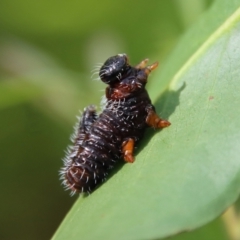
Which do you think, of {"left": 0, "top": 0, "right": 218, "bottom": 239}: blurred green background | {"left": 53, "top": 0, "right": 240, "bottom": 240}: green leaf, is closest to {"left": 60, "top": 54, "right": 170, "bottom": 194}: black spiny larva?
{"left": 53, "top": 0, "right": 240, "bottom": 240}: green leaf

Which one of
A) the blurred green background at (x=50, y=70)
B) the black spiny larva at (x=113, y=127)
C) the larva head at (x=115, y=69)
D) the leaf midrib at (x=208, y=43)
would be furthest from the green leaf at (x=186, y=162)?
the blurred green background at (x=50, y=70)

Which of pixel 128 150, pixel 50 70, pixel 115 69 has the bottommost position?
pixel 50 70

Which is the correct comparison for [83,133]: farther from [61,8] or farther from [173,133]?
[61,8]

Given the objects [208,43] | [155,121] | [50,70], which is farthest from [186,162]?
[50,70]

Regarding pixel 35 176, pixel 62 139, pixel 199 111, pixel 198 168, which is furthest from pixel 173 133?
pixel 35 176

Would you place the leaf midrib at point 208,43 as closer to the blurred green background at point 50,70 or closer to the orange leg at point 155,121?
the orange leg at point 155,121

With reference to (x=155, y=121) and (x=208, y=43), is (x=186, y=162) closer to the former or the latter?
(x=155, y=121)

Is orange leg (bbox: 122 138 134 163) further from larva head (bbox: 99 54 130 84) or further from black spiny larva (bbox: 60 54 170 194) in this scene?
larva head (bbox: 99 54 130 84)
